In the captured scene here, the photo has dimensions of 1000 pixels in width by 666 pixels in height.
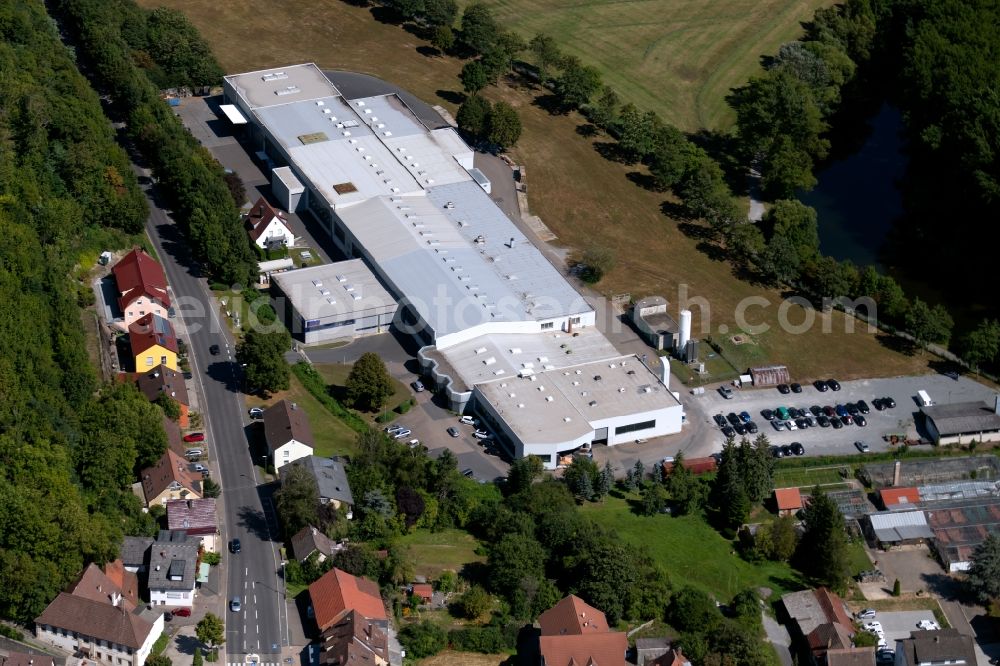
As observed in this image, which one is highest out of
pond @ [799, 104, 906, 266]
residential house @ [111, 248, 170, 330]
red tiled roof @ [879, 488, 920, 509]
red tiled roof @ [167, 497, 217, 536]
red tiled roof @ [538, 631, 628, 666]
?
red tiled roof @ [538, 631, 628, 666]

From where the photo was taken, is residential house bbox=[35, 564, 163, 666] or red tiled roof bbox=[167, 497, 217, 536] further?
red tiled roof bbox=[167, 497, 217, 536]

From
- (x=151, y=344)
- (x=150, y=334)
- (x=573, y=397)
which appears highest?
(x=151, y=344)

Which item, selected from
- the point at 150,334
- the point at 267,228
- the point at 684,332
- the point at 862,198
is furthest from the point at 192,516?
the point at 862,198

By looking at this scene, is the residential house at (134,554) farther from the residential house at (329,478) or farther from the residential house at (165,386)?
the residential house at (165,386)

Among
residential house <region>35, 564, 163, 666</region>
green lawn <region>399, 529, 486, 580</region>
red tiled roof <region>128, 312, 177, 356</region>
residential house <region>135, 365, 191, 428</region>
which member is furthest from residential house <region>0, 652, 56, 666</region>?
red tiled roof <region>128, 312, 177, 356</region>

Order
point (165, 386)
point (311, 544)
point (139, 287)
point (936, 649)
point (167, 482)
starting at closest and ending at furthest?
point (936, 649)
point (311, 544)
point (167, 482)
point (165, 386)
point (139, 287)

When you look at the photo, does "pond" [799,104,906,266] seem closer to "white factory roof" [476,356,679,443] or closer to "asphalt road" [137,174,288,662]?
"white factory roof" [476,356,679,443]

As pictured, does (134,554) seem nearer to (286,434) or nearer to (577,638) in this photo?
(286,434)

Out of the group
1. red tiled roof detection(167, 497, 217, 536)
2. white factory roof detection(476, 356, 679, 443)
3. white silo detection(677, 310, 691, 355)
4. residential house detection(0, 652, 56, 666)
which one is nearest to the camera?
residential house detection(0, 652, 56, 666)
